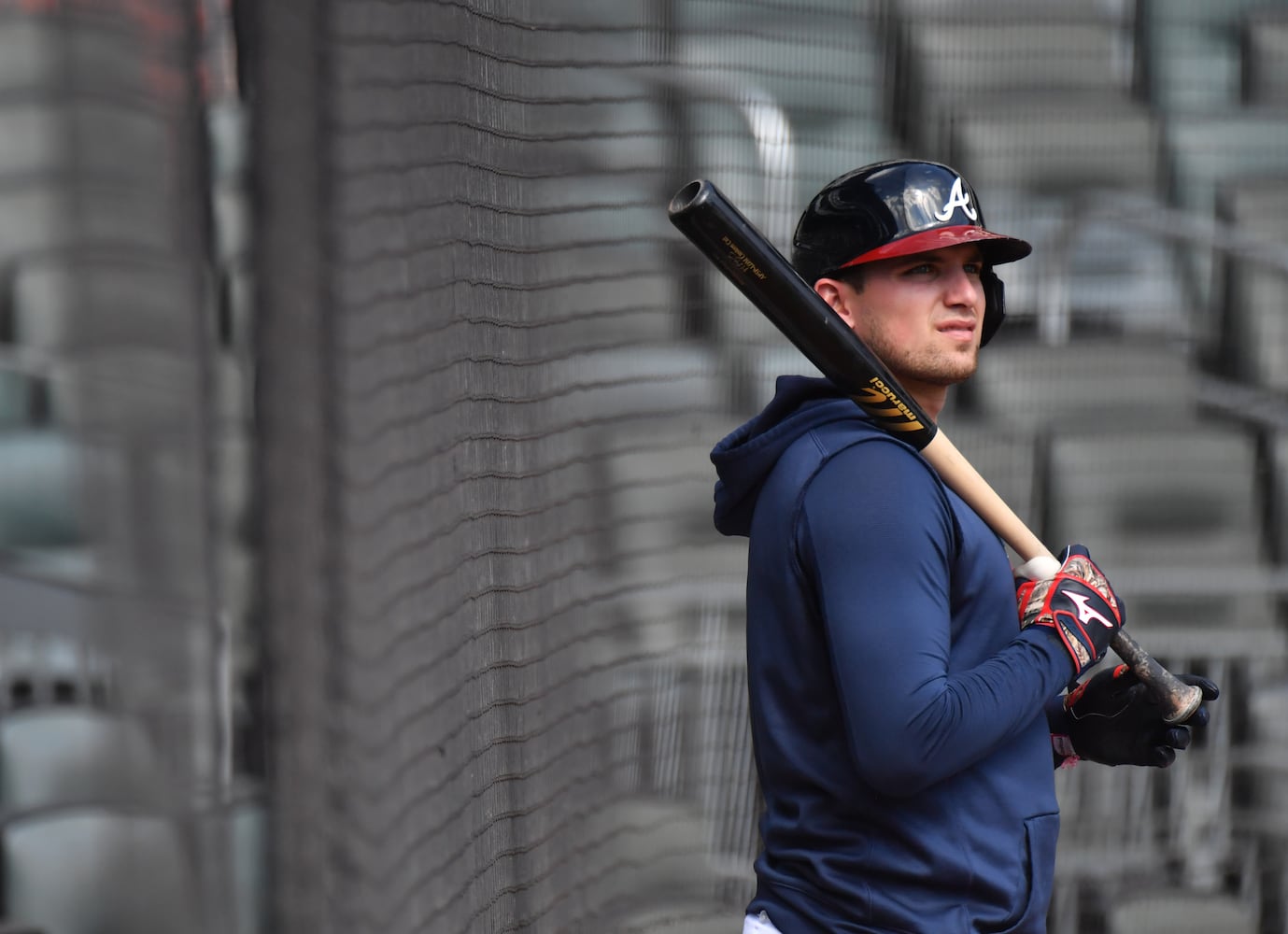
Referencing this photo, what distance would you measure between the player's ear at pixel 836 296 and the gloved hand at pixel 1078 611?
0.96ft

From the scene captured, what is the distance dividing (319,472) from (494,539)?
56cm

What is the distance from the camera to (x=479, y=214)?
4.54 ft

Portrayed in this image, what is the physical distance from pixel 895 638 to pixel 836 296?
1.32 feet

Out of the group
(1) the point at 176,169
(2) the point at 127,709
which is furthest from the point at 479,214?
(2) the point at 127,709

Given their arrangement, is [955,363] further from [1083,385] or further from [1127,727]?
[1083,385]

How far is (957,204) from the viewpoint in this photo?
134 centimetres

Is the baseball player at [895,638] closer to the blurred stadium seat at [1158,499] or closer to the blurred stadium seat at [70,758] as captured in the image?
the blurred stadium seat at [70,758]

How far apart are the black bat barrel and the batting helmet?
62 mm

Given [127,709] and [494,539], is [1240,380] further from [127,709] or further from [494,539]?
[127,709]

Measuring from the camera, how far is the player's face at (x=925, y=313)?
4.39ft

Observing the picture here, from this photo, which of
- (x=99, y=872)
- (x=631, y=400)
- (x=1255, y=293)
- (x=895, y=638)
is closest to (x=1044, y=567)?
(x=895, y=638)

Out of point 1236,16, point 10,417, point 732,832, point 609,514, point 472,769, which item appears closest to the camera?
point 10,417

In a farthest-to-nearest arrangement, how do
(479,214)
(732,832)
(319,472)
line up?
1. (732,832)
2. (479,214)
3. (319,472)

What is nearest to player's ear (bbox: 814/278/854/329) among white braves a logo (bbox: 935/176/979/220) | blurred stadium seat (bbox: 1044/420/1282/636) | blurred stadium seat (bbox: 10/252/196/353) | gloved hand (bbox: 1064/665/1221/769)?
white braves a logo (bbox: 935/176/979/220)
